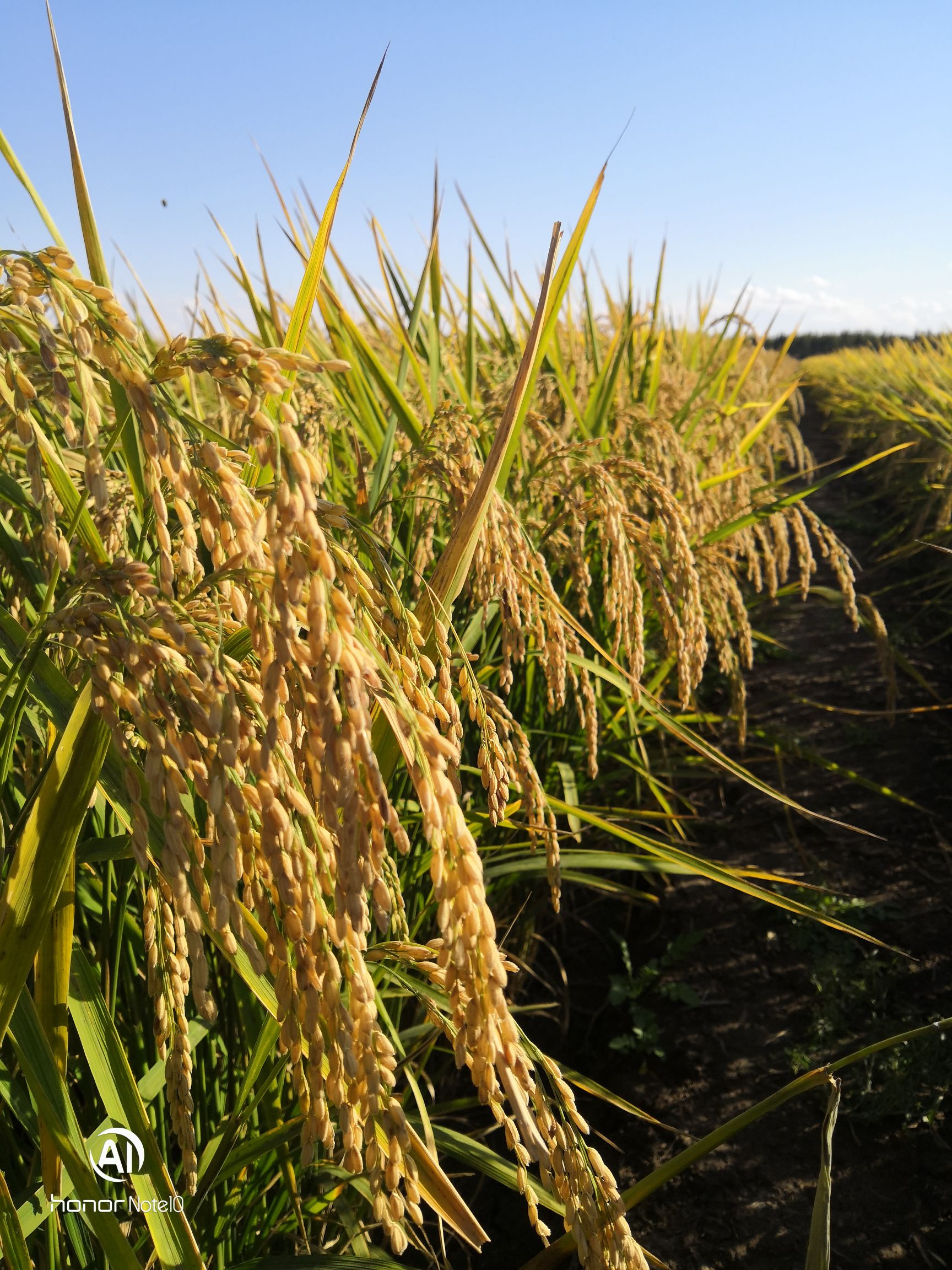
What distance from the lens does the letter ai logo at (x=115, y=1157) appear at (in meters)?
0.95

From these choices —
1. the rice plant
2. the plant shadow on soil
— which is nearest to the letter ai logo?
the plant shadow on soil

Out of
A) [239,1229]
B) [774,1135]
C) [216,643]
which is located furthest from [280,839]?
[774,1135]

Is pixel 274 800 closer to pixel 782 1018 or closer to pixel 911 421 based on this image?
pixel 782 1018

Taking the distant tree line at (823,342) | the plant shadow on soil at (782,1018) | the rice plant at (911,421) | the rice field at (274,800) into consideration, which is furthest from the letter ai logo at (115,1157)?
the distant tree line at (823,342)

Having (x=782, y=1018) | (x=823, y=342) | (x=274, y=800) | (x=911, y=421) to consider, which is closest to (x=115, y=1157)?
(x=274, y=800)

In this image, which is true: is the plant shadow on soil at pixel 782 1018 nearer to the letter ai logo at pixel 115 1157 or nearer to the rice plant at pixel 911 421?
the letter ai logo at pixel 115 1157

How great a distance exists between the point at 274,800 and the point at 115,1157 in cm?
72

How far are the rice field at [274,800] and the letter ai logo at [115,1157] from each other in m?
0.01

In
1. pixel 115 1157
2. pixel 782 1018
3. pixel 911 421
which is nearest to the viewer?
pixel 115 1157

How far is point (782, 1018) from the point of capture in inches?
92.7

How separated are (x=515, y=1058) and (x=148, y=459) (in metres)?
0.54

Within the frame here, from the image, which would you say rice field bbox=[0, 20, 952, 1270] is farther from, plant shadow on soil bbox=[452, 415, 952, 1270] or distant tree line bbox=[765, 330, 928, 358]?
distant tree line bbox=[765, 330, 928, 358]

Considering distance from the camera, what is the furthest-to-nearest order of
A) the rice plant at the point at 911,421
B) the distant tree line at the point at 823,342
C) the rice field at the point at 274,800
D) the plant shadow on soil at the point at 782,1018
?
the distant tree line at the point at 823,342 < the rice plant at the point at 911,421 < the plant shadow on soil at the point at 782,1018 < the rice field at the point at 274,800

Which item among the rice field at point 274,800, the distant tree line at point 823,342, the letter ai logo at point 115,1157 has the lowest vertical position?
the letter ai logo at point 115,1157
